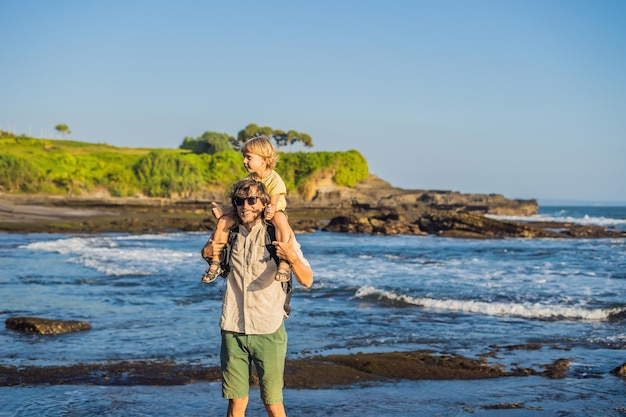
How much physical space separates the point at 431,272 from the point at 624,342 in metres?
10.7

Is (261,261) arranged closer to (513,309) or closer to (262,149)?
(262,149)

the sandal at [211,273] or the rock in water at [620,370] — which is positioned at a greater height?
the sandal at [211,273]

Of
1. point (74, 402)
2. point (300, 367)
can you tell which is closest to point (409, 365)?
point (300, 367)

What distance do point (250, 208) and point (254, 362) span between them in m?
0.93

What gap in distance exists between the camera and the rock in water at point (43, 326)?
9703 millimetres

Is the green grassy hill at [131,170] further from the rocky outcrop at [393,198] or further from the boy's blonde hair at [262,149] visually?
the boy's blonde hair at [262,149]

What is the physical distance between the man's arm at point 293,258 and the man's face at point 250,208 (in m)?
0.23

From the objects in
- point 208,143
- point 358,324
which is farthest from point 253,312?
point 208,143

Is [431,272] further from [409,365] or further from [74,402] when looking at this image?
[74,402]

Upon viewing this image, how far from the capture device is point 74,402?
6250mm

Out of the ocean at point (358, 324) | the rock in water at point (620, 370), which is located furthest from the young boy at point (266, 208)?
the rock in water at point (620, 370)

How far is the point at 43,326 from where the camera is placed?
9742 millimetres

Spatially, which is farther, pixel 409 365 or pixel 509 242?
pixel 509 242

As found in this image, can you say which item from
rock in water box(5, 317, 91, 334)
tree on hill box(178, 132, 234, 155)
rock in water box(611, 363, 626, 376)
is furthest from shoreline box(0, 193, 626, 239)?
tree on hill box(178, 132, 234, 155)
